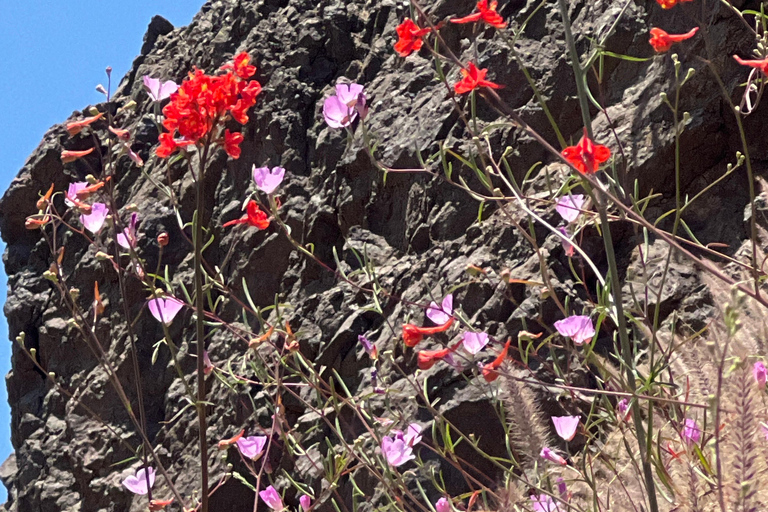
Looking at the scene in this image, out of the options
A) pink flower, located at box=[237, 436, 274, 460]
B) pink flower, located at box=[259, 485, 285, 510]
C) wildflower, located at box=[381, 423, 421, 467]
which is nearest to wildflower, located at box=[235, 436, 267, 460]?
pink flower, located at box=[237, 436, 274, 460]

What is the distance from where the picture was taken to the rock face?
8.45 feet

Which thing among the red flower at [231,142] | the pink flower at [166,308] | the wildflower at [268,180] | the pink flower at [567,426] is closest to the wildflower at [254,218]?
the wildflower at [268,180]

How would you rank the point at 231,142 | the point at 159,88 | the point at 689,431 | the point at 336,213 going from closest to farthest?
the point at 231,142 → the point at 689,431 → the point at 159,88 → the point at 336,213

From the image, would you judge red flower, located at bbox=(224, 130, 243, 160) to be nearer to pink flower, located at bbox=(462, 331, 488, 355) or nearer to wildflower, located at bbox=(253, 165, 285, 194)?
wildflower, located at bbox=(253, 165, 285, 194)

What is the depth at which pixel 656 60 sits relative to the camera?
2699 millimetres

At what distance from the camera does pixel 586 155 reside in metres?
1.13

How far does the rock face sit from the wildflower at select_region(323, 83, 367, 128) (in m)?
0.78

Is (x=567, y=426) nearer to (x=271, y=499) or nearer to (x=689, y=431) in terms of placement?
(x=689, y=431)

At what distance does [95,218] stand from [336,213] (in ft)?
5.59

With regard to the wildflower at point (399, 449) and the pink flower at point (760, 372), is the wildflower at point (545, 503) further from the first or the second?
the pink flower at point (760, 372)

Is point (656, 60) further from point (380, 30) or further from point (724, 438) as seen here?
point (724, 438)

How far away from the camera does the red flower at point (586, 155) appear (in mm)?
1115

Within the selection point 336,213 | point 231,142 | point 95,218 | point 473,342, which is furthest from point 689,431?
point 336,213

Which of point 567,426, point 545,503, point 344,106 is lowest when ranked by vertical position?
point 545,503
